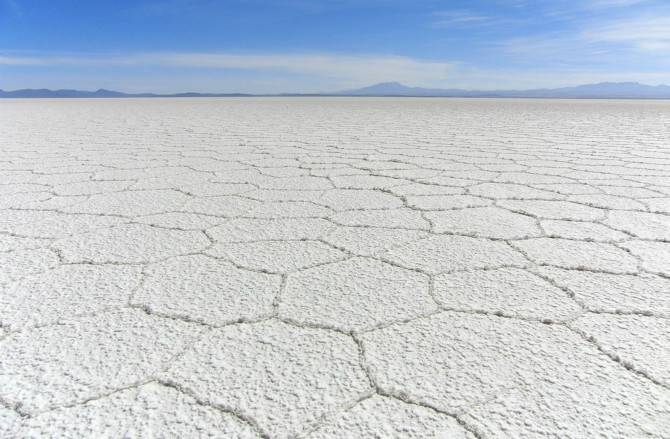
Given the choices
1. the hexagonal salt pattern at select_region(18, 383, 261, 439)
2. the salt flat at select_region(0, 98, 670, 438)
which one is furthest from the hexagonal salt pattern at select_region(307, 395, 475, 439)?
the hexagonal salt pattern at select_region(18, 383, 261, 439)

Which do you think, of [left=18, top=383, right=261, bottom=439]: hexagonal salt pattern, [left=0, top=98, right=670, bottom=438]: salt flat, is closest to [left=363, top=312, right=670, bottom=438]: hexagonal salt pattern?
[left=0, top=98, right=670, bottom=438]: salt flat

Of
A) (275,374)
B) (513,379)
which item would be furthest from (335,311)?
(513,379)

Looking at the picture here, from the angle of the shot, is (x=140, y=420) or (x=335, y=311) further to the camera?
(x=335, y=311)

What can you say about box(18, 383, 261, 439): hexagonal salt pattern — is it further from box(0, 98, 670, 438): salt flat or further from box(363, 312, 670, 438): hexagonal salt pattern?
box(363, 312, 670, 438): hexagonal salt pattern

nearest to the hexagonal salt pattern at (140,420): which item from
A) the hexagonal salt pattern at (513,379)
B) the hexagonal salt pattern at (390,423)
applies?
the hexagonal salt pattern at (390,423)

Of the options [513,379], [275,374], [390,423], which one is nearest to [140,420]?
[275,374]

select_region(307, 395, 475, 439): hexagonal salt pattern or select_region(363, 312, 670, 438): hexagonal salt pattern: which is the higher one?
select_region(363, 312, 670, 438): hexagonal salt pattern

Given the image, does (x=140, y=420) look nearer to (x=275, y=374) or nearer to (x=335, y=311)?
(x=275, y=374)

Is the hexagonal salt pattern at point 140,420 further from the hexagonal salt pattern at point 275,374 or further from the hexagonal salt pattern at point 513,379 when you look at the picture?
the hexagonal salt pattern at point 513,379
